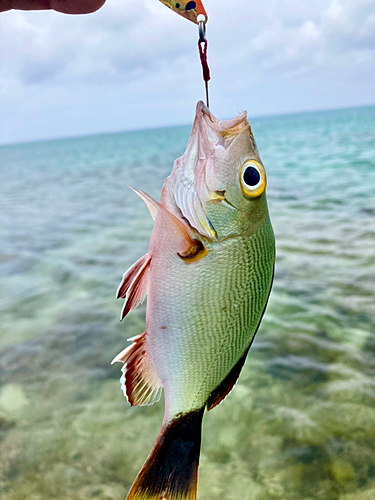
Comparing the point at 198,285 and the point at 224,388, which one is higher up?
the point at 198,285

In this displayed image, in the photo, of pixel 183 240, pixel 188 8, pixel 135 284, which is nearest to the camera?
pixel 183 240

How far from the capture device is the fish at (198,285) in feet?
5.30

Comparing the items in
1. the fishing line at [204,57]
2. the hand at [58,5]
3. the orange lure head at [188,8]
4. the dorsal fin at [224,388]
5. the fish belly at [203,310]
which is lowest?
the dorsal fin at [224,388]

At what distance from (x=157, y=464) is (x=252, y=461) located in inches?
76.5

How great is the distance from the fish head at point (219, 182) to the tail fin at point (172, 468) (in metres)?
0.81

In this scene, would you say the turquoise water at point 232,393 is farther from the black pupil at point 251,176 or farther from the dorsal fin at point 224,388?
the black pupil at point 251,176

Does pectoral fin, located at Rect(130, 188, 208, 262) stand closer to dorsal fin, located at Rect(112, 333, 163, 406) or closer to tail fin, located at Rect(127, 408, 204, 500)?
dorsal fin, located at Rect(112, 333, 163, 406)

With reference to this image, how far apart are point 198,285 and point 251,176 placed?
47cm

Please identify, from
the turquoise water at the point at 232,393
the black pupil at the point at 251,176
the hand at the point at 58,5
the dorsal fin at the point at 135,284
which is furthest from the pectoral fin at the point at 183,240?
the turquoise water at the point at 232,393

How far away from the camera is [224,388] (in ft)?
5.77

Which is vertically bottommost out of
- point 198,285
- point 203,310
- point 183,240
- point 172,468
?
point 172,468

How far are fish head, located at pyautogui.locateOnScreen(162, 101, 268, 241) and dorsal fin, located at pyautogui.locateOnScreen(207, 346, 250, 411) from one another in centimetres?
56

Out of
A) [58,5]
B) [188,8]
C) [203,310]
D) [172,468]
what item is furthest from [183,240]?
[58,5]

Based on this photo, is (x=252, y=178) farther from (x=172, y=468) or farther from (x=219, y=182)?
(x=172, y=468)
